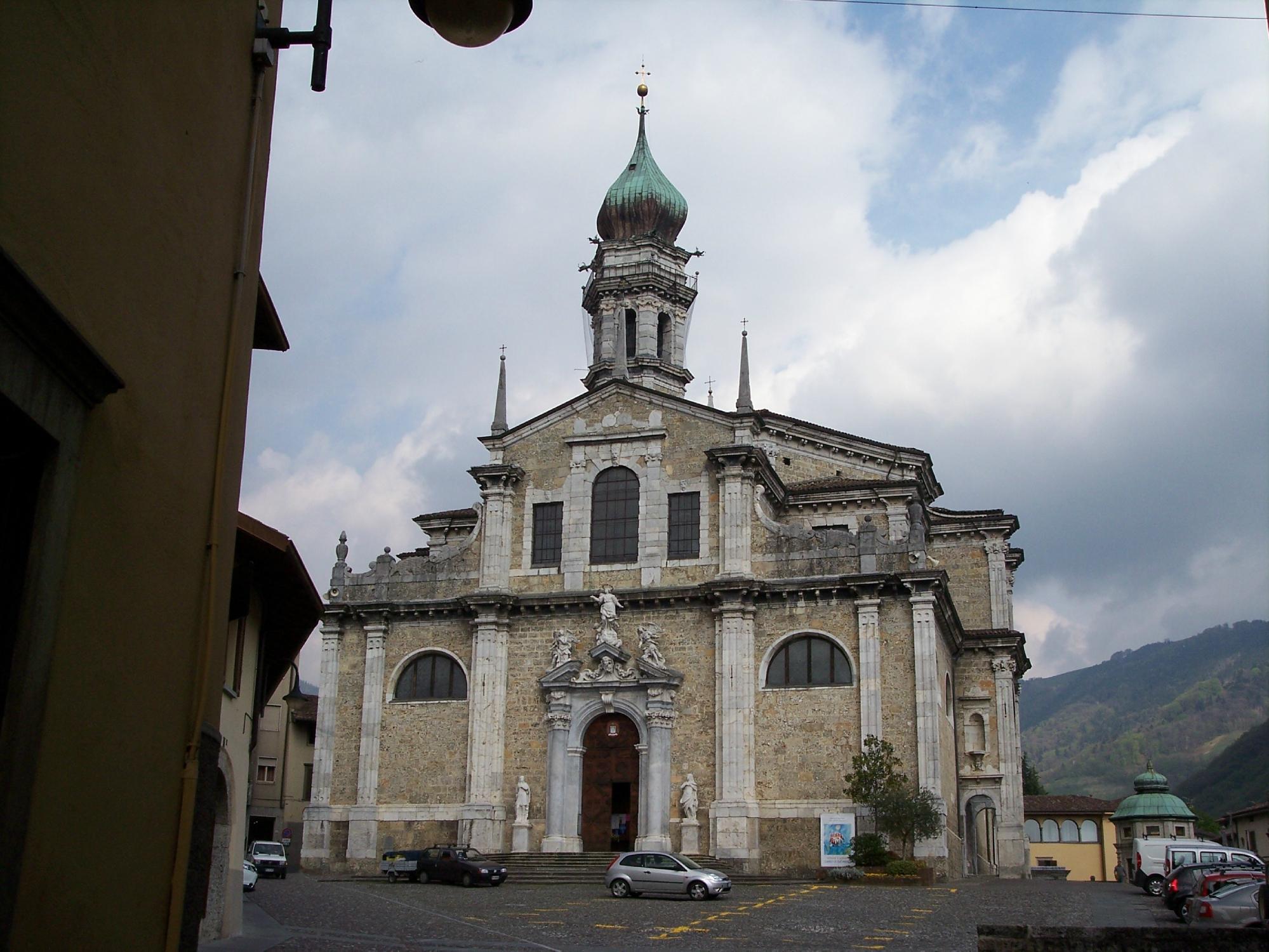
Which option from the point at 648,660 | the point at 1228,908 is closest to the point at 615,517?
the point at 648,660

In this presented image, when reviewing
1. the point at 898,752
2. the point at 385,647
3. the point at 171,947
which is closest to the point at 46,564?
the point at 171,947

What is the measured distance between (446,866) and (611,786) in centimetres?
641

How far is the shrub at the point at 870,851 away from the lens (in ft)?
119

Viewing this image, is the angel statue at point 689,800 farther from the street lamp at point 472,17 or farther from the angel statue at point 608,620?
the street lamp at point 472,17

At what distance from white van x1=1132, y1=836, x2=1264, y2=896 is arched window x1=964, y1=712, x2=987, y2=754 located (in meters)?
6.15

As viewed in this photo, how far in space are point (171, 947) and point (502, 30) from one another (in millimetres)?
5713

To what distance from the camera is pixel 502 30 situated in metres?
7.01

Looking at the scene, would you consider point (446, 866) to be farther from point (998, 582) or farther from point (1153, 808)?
point (1153, 808)

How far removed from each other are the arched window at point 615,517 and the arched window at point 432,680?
18.0 ft

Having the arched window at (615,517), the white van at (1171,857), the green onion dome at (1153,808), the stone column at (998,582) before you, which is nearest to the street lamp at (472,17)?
the white van at (1171,857)

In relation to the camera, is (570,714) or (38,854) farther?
(570,714)

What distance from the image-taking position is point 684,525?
137 feet

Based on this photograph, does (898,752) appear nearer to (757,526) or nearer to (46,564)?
(757,526)

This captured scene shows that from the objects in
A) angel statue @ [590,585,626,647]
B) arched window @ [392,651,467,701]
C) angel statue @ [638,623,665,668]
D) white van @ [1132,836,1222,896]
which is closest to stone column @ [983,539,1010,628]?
white van @ [1132,836,1222,896]
